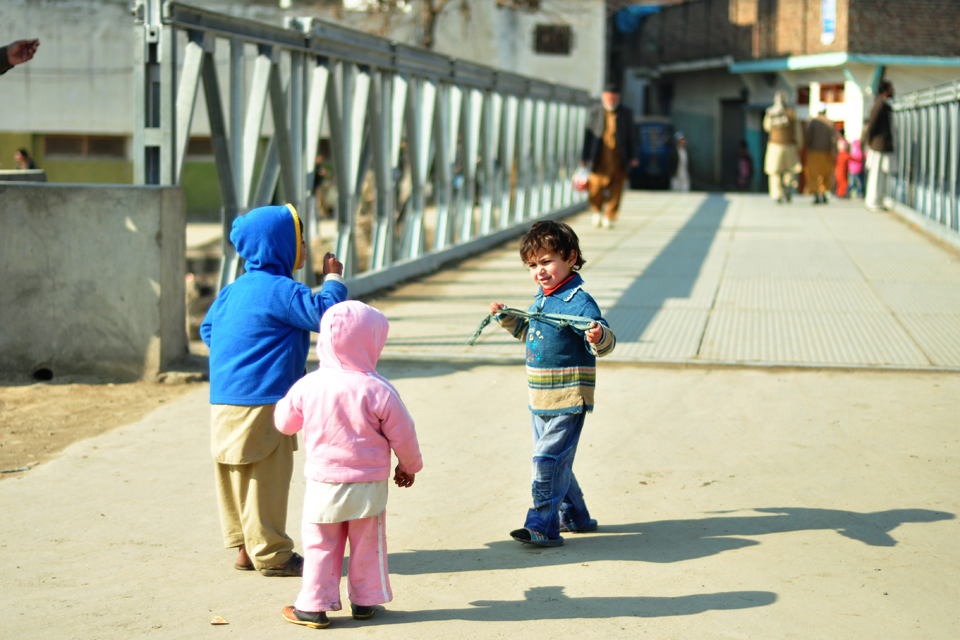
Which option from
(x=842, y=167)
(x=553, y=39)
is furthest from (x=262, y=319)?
(x=553, y=39)

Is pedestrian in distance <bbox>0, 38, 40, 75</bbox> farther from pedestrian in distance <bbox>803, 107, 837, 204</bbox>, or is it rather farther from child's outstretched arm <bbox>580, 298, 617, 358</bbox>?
pedestrian in distance <bbox>803, 107, 837, 204</bbox>

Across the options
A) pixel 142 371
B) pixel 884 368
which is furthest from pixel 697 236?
pixel 142 371

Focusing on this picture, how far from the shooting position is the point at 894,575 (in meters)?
3.53

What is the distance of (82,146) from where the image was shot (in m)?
27.9

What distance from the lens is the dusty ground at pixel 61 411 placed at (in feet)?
16.3

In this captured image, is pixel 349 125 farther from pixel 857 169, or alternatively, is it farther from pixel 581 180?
pixel 857 169

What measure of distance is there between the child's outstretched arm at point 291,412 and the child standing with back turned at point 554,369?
85 centimetres

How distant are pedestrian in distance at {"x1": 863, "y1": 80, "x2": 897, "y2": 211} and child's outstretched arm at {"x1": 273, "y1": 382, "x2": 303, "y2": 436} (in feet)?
51.1

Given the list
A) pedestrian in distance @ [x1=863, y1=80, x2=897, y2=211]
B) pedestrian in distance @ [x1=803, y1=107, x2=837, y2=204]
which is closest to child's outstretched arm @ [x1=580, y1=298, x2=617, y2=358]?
pedestrian in distance @ [x1=863, y1=80, x2=897, y2=211]

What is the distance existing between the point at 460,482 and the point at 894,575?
1.81 meters

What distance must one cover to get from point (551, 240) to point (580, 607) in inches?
49.5

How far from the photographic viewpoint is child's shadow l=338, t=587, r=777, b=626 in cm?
323

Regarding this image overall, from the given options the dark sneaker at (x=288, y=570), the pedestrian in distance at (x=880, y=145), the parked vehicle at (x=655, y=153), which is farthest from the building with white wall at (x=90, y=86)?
the dark sneaker at (x=288, y=570)

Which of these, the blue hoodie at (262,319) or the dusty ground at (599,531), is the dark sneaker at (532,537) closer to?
the dusty ground at (599,531)
